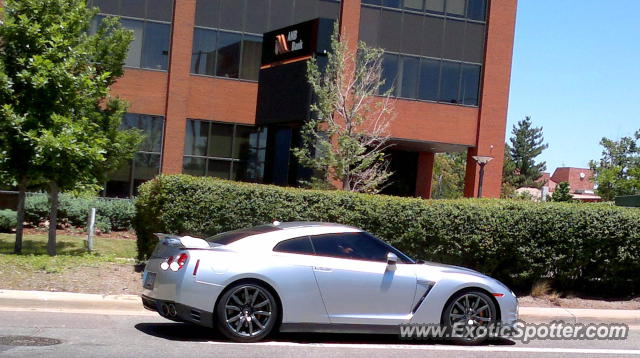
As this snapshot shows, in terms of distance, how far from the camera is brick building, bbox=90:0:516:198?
90.4 ft

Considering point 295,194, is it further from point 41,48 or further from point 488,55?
point 488,55

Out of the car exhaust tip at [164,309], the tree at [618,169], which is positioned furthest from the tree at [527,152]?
the car exhaust tip at [164,309]

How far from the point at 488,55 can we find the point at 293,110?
467 inches

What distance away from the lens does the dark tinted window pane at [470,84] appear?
29.3 metres

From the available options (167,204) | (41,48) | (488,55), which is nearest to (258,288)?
(167,204)

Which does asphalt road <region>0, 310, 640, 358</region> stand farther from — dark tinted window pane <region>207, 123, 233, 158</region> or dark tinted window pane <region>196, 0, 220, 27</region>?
dark tinted window pane <region>196, 0, 220, 27</region>

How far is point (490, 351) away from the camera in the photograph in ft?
28.7

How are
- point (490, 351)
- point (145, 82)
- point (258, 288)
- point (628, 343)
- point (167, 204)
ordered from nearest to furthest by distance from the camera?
point (258, 288)
point (490, 351)
point (628, 343)
point (167, 204)
point (145, 82)

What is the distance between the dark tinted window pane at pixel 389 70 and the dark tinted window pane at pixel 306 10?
324 centimetres

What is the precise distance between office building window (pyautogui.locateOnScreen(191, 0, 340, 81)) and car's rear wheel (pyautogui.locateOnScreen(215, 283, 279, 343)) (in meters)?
20.8

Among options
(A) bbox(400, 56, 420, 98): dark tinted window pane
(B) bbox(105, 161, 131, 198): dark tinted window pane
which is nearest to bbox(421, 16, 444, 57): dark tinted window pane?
(A) bbox(400, 56, 420, 98): dark tinted window pane

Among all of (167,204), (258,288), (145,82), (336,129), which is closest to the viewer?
(258,288)

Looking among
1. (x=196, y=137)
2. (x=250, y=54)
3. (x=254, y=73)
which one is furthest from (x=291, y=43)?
(x=196, y=137)

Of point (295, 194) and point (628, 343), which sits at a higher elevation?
point (295, 194)
